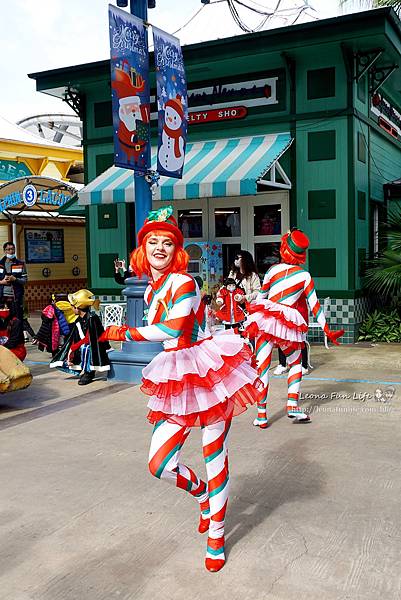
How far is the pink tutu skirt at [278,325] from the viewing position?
236 inches

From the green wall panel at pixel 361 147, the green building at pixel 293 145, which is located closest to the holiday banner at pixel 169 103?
the green building at pixel 293 145

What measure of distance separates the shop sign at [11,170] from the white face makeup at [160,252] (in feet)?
57.3

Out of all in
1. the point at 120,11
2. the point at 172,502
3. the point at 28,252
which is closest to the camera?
the point at 172,502

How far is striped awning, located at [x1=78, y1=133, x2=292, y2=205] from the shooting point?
10.4 m

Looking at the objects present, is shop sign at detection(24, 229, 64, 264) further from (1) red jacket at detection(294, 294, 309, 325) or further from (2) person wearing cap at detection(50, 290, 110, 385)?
(1) red jacket at detection(294, 294, 309, 325)

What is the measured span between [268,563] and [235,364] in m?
1.08

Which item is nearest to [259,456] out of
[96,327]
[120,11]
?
[96,327]

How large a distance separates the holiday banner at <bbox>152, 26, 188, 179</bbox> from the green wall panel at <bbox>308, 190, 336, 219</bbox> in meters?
3.45

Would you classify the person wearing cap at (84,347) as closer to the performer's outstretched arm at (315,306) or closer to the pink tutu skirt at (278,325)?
the pink tutu skirt at (278,325)

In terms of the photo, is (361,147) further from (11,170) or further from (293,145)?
(11,170)

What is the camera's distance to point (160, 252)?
3572 millimetres

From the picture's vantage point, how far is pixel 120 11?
774cm

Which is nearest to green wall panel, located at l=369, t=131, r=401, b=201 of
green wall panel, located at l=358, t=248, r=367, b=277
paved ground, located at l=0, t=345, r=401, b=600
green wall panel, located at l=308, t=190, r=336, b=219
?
green wall panel, located at l=358, t=248, r=367, b=277

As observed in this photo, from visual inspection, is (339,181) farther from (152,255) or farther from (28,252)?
(28,252)
